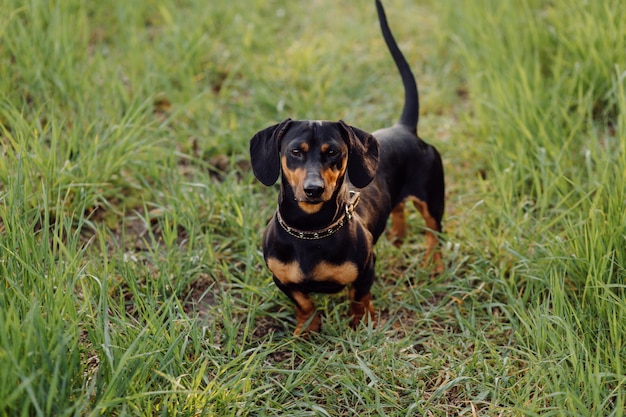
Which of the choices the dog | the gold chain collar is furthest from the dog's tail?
the gold chain collar

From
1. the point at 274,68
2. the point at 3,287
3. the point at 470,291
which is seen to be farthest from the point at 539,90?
the point at 3,287

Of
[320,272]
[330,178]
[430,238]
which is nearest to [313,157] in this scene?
[330,178]

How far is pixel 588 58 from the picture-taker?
4238mm

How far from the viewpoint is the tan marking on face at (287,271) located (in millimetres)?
2717

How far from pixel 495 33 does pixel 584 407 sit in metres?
3.15

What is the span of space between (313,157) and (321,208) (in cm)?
21

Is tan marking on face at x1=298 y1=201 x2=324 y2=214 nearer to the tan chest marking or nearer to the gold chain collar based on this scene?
the gold chain collar

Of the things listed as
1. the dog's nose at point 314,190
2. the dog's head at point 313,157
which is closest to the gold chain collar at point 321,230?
the dog's head at point 313,157

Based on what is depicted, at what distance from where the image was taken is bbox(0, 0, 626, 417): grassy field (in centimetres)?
241

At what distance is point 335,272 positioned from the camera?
2717 mm

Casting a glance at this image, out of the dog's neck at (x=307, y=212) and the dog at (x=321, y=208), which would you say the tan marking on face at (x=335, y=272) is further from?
the dog's neck at (x=307, y=212)

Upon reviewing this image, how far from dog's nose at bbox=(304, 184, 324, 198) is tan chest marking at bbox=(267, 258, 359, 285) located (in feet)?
1.18

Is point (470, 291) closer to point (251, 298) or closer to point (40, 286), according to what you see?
point (251, 298)

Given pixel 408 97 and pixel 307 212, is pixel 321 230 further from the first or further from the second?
pixel 408 97
